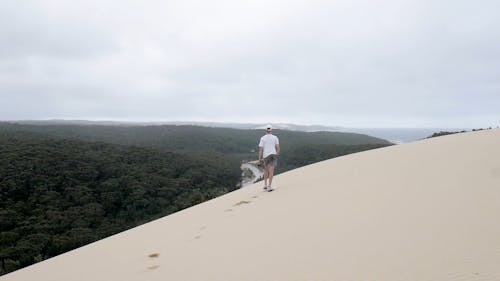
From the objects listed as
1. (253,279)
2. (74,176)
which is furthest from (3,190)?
(253,279)

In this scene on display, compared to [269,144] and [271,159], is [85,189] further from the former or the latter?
[269,144]

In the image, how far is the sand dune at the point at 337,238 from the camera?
8.31ft

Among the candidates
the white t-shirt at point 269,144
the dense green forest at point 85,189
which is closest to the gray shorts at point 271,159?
the white t-shirt at point 269,144

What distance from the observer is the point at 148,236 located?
4926 millimetres

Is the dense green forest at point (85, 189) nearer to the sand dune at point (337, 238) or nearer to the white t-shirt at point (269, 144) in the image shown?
the white t-shirt at point (269, 144)

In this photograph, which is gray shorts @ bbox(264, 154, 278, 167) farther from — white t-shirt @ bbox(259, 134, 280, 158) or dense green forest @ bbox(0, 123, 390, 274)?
dense green forest @ bbox(0, 123, 390, 274)

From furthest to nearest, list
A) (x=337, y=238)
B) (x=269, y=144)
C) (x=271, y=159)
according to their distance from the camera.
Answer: (x=271, y=159), (x=269, y=144), (x=337, y=238)

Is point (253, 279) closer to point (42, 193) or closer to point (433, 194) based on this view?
point (433, 194)

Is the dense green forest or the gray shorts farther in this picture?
the dense green forest

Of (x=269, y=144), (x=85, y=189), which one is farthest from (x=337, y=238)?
(x=85, y=189)

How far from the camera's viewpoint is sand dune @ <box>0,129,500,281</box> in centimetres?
253

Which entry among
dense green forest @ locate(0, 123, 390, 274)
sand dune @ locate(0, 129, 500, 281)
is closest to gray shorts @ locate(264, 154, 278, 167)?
sand dune @ locate(0, 129, 500, 281)

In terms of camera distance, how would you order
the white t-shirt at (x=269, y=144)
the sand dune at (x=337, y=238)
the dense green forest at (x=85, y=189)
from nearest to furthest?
the sand dune at (x=337, y=238) → the white t-shirt at (x=269, y=144) → the dense green forest at (x=85, y=189)

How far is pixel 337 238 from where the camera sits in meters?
3.26
